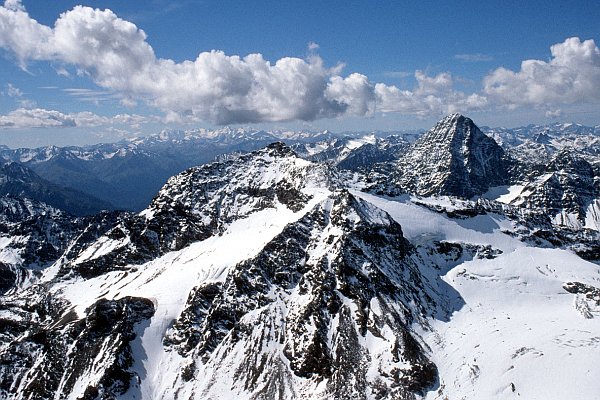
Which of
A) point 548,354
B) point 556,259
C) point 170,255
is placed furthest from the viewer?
point 170,255

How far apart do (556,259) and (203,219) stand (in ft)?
453

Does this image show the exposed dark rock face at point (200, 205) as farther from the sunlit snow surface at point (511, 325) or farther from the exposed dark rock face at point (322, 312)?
the sunlit snow surface at point (511, 325)

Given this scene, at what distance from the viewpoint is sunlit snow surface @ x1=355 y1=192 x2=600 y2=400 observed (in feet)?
277

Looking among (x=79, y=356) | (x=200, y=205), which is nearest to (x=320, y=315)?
(x=79, y=356)

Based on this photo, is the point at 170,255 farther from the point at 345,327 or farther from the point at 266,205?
the point at 345,327

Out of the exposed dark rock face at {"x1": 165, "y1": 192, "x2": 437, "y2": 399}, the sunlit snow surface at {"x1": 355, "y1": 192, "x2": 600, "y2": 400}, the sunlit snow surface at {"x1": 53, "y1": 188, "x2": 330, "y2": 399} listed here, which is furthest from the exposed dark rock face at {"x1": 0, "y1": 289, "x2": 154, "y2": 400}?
the sunlit snow surface at {"x1": 355, "y1": 192, "x2": 600, "y2": 400}

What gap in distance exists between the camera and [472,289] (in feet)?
422

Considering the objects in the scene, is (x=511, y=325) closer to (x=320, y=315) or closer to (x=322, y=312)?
(x=322, y=312)

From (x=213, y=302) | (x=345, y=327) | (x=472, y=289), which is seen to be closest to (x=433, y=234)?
(x=472, y=289)

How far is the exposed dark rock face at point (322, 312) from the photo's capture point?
95438 mm

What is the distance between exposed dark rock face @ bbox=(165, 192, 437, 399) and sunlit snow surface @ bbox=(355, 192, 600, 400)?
971cm

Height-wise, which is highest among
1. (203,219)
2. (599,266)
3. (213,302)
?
(203,219)

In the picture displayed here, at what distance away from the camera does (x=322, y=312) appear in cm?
10619

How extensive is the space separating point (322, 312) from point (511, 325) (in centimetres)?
5081
